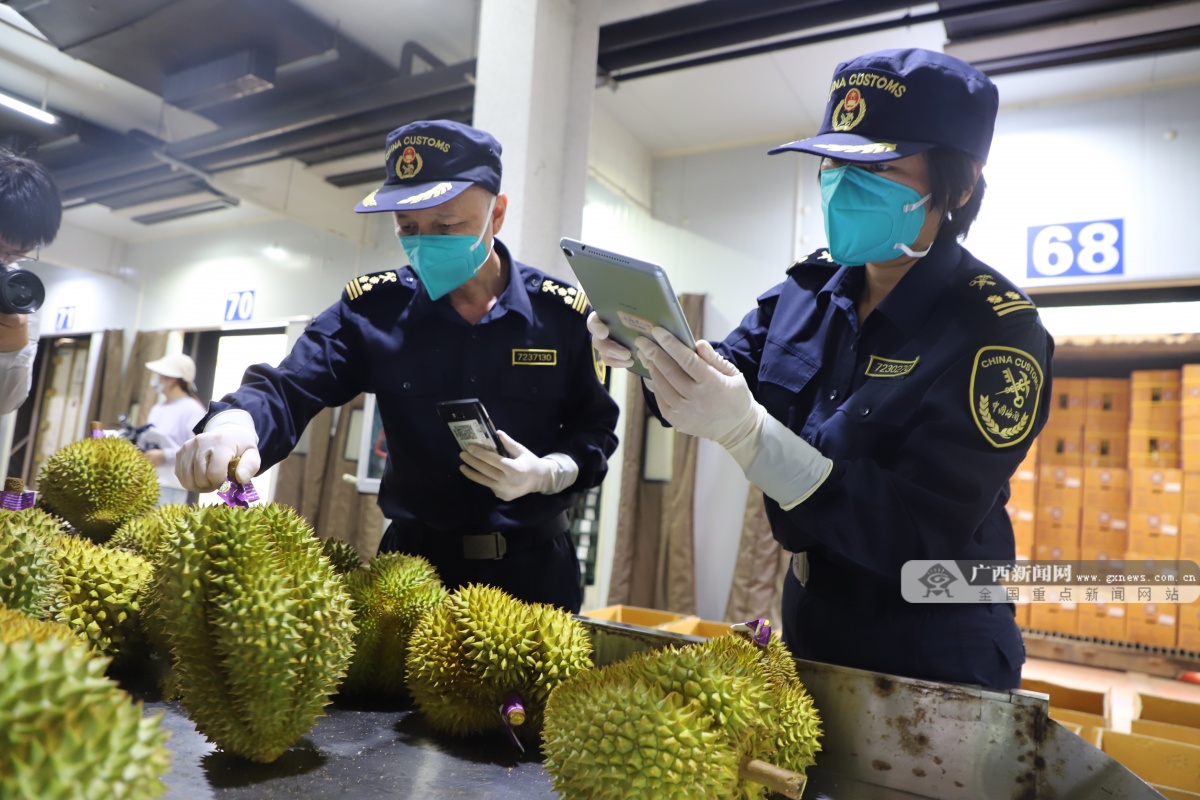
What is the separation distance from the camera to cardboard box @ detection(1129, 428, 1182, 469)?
13.1ft

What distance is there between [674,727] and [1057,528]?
4.56m

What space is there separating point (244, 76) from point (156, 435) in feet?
4.98

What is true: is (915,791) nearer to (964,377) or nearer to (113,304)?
(964,377)

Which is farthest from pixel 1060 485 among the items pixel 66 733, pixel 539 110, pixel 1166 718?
pixel 66 733

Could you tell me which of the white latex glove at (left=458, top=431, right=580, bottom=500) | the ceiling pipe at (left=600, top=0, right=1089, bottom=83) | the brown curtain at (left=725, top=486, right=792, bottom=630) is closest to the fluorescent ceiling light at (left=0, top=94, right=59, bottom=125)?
the white latex glove at (left=458, top=431, right=580, bottom=500)

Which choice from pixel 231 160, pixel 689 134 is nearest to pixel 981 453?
pixel 231 160

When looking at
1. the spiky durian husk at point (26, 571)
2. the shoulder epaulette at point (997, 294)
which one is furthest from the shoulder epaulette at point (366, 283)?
the shoulder epaulette at point (997, 294)

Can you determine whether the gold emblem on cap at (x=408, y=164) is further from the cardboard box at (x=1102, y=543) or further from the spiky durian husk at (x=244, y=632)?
the cardboard box at (x=1102, y=543)

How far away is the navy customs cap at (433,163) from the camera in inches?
61.3

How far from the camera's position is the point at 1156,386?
4.07 m

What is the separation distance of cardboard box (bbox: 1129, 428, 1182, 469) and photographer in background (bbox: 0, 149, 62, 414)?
4843 mm

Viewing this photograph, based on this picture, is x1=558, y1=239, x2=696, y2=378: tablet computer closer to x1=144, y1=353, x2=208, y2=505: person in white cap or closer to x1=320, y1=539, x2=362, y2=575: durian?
x1=320, y1=539, x2=362, y2=575: durian

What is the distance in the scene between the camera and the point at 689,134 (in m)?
5.80

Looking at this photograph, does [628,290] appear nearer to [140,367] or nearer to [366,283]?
[366,283]
